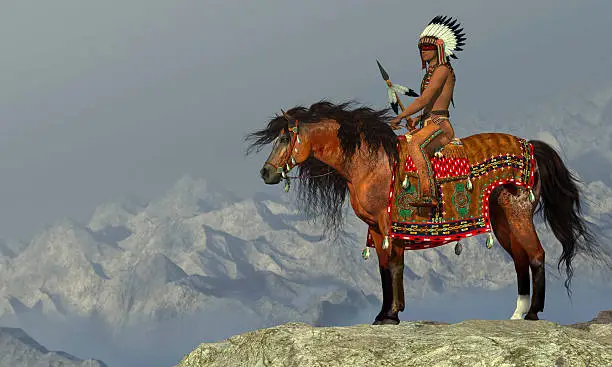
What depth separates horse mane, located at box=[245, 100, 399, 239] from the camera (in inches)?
493

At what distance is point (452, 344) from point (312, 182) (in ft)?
13.8

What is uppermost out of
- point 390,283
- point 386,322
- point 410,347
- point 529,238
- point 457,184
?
point 457,184

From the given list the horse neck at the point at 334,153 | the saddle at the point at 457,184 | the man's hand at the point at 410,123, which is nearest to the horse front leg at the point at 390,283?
the saddle at the point at 457,184

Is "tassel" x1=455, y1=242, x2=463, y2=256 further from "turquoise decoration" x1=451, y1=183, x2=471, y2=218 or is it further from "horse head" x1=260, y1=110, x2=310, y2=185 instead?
"horse head" x1=260, y1=110, x2=310, y2=185

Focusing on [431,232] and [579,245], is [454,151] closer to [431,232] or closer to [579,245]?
[431,232]

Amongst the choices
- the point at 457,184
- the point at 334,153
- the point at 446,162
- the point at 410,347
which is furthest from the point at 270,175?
the point at 410,347

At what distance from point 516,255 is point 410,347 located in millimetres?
4247

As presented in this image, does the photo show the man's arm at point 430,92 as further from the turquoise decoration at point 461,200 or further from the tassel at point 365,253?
the tassel at point 365,253

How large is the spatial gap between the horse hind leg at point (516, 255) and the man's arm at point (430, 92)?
2.10 meters

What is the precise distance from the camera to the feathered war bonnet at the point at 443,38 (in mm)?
13406

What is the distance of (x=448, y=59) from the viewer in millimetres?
13477

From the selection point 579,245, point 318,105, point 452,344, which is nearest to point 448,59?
point 318,105

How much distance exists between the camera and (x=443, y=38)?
13.4 metres

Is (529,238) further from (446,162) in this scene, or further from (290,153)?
(290,153)
